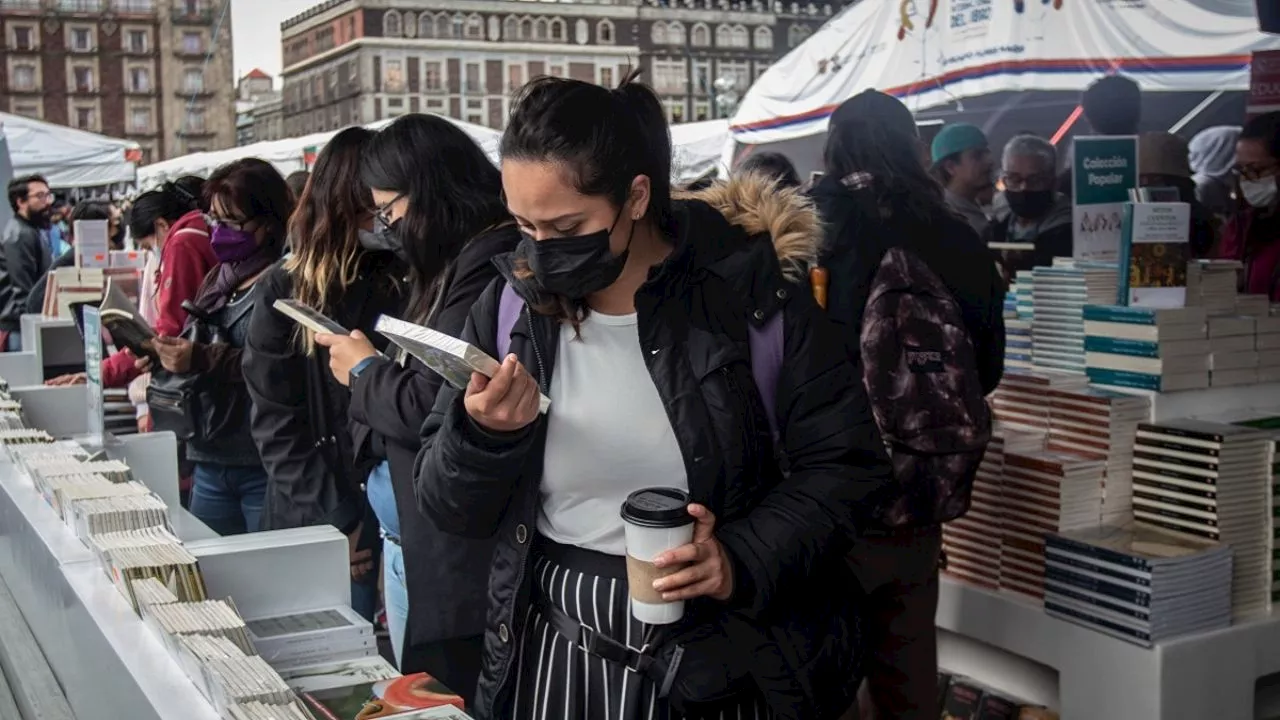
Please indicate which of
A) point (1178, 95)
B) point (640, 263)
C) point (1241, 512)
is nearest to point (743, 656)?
point (640, 263)

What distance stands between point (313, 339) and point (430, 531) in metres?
0.73

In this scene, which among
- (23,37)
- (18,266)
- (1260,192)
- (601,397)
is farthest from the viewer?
(18,266)

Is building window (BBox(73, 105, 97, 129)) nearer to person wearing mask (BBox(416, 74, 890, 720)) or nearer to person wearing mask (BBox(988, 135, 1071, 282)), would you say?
person wearing mask (BBox(988, 135, 1071, 282))

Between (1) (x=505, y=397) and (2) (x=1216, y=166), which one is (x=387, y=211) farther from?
(2) (x=1216, y=166)

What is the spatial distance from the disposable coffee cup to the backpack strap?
0.36 metres

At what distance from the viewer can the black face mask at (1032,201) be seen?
4791 millimetres

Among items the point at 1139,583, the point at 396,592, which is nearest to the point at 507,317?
the point at 396,592

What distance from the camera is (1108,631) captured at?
3.09m

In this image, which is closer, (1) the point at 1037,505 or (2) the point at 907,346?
(2) the point at 907,346

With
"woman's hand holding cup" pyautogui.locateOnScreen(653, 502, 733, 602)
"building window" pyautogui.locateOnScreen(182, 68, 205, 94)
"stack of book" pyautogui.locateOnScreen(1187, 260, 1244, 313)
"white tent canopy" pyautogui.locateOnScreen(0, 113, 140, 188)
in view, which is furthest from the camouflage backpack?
"white tent canopy" pyautogui.locateOnScreen(0, 113, 140, 188)

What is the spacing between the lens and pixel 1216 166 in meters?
5.36

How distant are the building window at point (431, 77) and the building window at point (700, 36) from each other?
52.5 inches

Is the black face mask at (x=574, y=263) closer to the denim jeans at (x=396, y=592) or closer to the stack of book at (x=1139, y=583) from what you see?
the denim jeans at (x=396, y=592)

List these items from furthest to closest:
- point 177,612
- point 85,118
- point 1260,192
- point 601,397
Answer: point 85,118 → point 1260,192 → point 601,397 → point 177,612
